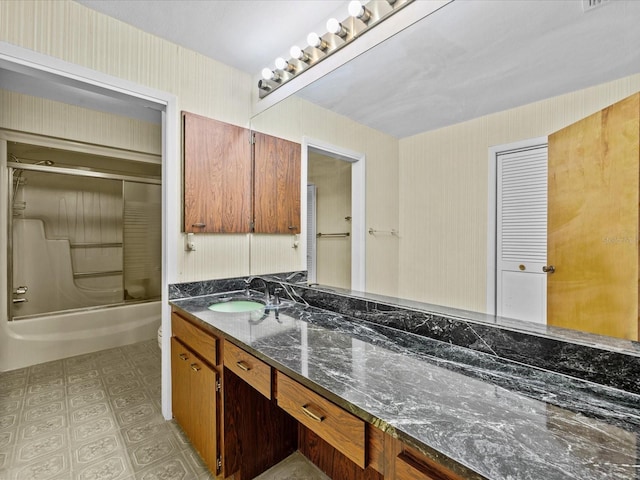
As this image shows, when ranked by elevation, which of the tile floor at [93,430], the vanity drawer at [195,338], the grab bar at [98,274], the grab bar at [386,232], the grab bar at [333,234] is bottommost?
the tile floor at [93,430]

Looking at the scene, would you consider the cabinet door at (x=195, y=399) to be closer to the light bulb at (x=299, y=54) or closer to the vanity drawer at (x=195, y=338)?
the vanity drawer at (x=195, y=338)

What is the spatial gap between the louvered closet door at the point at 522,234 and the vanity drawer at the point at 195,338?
1193mm

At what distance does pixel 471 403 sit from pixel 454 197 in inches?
27.3

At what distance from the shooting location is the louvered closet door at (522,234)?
90 centimetres

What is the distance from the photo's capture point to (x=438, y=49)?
123 centimetres

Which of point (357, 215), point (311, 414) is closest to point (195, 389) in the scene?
point (311, 414)

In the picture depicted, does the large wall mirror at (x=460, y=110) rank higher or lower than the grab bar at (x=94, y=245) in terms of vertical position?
higher

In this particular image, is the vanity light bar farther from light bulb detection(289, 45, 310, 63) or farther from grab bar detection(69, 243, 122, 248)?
grab bar detection(69, 243, 122, 248)

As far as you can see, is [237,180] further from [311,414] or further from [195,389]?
[311,414]

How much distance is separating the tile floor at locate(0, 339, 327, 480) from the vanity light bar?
2.24 metres

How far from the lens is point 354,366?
36.0 inches

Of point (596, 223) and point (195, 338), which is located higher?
point (596, 223)

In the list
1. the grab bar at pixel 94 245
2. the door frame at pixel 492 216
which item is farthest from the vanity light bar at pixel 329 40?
the grab bar at pixel 94 245

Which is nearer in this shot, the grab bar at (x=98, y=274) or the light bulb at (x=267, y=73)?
the light bulb at (x=267, y=73)
